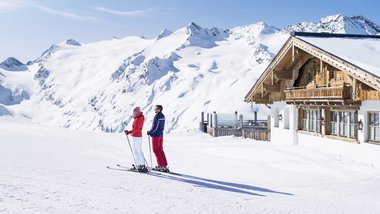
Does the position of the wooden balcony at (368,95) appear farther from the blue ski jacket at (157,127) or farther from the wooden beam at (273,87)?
the wooden beam at (273,87)

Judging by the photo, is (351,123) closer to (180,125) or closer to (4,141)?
(4,141)

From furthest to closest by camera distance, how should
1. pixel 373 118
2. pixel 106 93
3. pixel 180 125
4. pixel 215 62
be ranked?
1. pixel 106 93
2. pixel 215 62
3. pixel 180 125
4. pixel 373 118

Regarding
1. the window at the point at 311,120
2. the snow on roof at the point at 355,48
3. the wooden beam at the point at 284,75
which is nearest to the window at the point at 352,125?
the snow on roof at the point at 355,48

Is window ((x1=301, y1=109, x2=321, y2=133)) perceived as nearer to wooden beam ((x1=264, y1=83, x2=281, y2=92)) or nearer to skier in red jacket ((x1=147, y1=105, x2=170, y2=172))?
wooden beam ((x1=264, y1=83, x2=281, y2=92))

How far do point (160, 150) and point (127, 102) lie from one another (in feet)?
469

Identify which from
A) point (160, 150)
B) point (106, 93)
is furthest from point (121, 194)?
point (106, 93)

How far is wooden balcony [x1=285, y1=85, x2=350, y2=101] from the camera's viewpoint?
15547 mm

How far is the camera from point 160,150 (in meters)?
11.2

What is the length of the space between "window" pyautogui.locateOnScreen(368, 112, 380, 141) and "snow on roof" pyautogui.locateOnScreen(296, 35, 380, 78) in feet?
5.77

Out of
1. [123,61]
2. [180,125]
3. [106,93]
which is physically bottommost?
[180,125]

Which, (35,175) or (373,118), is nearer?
(35,175)

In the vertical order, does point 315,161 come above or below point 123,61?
below

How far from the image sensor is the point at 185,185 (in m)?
9.34

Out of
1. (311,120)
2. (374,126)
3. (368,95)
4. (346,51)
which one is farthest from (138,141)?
(311,120)
